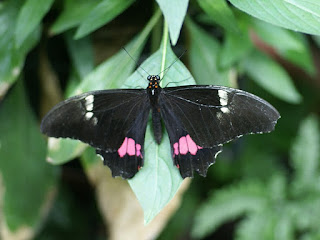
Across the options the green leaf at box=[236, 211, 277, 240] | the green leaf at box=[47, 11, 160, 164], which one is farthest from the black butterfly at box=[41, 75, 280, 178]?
the green leaf at box=[236, 211, 277, 240]

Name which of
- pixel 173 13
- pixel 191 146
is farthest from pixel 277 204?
pixel 173 13

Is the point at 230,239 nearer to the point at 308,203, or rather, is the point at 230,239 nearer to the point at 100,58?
the point at 308,203

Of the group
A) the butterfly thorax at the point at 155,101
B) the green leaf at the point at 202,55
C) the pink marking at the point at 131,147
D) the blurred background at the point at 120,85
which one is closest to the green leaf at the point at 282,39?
the blurred background at the point at 120,85

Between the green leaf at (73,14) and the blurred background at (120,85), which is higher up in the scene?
the green leaf at (73,14)

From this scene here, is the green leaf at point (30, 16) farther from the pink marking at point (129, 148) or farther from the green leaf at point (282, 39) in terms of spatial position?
the green leaf at point (282, 39)

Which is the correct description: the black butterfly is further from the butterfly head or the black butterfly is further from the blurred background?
the blurred background
